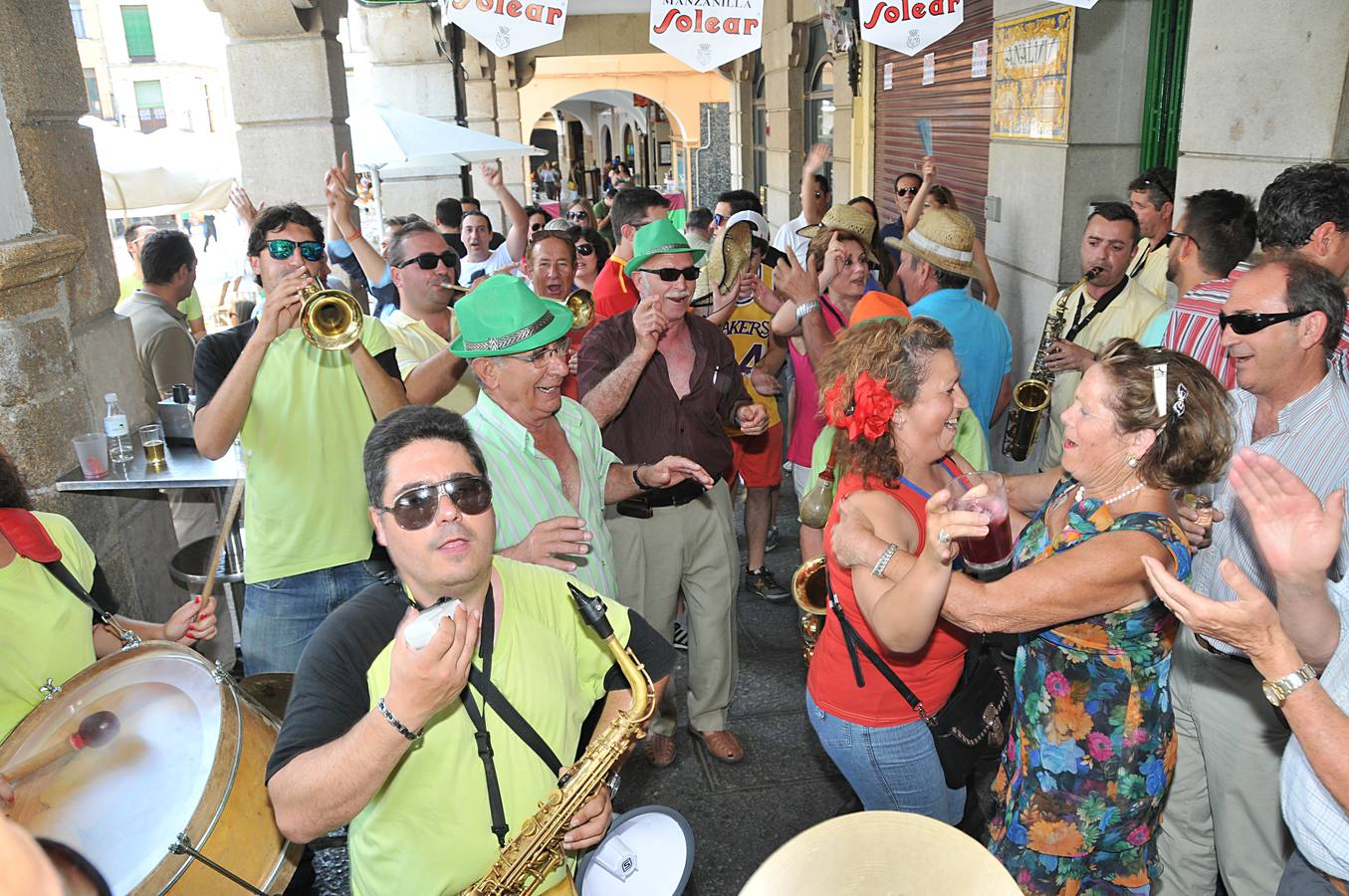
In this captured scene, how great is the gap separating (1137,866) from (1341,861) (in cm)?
75

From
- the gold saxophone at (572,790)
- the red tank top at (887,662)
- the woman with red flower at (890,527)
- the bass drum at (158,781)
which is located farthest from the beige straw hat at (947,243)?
the bass drum at (158,781)

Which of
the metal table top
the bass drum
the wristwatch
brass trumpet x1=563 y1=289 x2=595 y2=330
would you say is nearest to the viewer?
the wristwatch

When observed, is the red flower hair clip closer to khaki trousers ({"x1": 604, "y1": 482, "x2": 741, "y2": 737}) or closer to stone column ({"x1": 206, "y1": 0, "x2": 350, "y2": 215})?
khaki trousers ({"x1": 604, "y1": 482, "x2": 741, "y2": 737})

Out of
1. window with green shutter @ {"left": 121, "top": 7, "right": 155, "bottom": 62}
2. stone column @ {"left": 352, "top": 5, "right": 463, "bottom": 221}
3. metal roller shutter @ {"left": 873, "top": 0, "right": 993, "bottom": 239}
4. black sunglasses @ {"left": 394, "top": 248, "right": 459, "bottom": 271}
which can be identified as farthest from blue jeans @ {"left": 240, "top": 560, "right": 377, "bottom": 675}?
window with green shutter @ {"left": 121, "top": 7, "right": 155, "bottom": 62}

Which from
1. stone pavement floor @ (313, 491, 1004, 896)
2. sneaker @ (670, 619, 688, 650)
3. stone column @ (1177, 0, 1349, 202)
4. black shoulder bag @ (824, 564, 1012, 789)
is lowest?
stone pavement floor @ (313, 491, 1004, 896)

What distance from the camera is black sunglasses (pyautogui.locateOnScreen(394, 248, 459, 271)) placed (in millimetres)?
4789

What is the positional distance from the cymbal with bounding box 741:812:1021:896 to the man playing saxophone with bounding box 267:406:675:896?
2.34ft

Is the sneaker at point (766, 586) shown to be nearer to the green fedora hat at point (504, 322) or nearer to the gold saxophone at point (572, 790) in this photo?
the green fedora hat at point (504, 322)

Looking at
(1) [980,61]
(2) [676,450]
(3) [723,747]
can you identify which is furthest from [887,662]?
(1) [980,61]

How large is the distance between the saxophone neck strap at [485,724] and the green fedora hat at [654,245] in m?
2.46

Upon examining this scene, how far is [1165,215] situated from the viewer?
5359 millimetres

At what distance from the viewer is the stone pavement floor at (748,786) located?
12.9 feet

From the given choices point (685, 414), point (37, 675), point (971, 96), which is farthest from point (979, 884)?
point (971, 96)

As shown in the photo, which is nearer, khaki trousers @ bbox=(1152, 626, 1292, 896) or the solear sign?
khaki trousers @ bbox=(1152, 626, 1292, 896)
